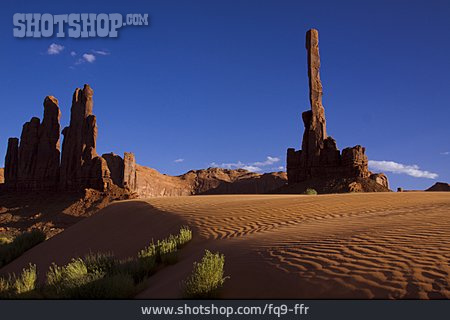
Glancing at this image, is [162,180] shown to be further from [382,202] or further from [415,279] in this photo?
[415,279]

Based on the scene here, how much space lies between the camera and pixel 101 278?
7.39m

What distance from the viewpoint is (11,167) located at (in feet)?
235

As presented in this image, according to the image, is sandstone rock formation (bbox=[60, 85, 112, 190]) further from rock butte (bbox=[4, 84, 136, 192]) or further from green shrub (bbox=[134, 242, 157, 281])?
green shrub (bbox=[134, 242, 157, 281])

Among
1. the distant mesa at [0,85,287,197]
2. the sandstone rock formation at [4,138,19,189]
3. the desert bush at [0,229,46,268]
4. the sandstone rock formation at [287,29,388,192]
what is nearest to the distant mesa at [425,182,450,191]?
the sandstone rock formation at [287,29,388,192]

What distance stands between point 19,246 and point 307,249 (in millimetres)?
13597

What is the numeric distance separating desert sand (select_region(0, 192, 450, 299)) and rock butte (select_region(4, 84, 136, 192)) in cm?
5211

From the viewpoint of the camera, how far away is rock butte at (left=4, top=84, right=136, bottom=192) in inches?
2564

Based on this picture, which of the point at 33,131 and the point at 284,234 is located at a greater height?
the point at 33,131

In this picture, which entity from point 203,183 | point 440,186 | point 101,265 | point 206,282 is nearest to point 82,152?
point 101,265

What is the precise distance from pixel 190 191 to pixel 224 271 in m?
118

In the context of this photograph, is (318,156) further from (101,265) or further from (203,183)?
(203,183)

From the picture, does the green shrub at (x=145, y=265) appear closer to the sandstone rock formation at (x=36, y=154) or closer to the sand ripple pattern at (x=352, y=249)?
the sand ripple pattern at (x=352, y=249)
